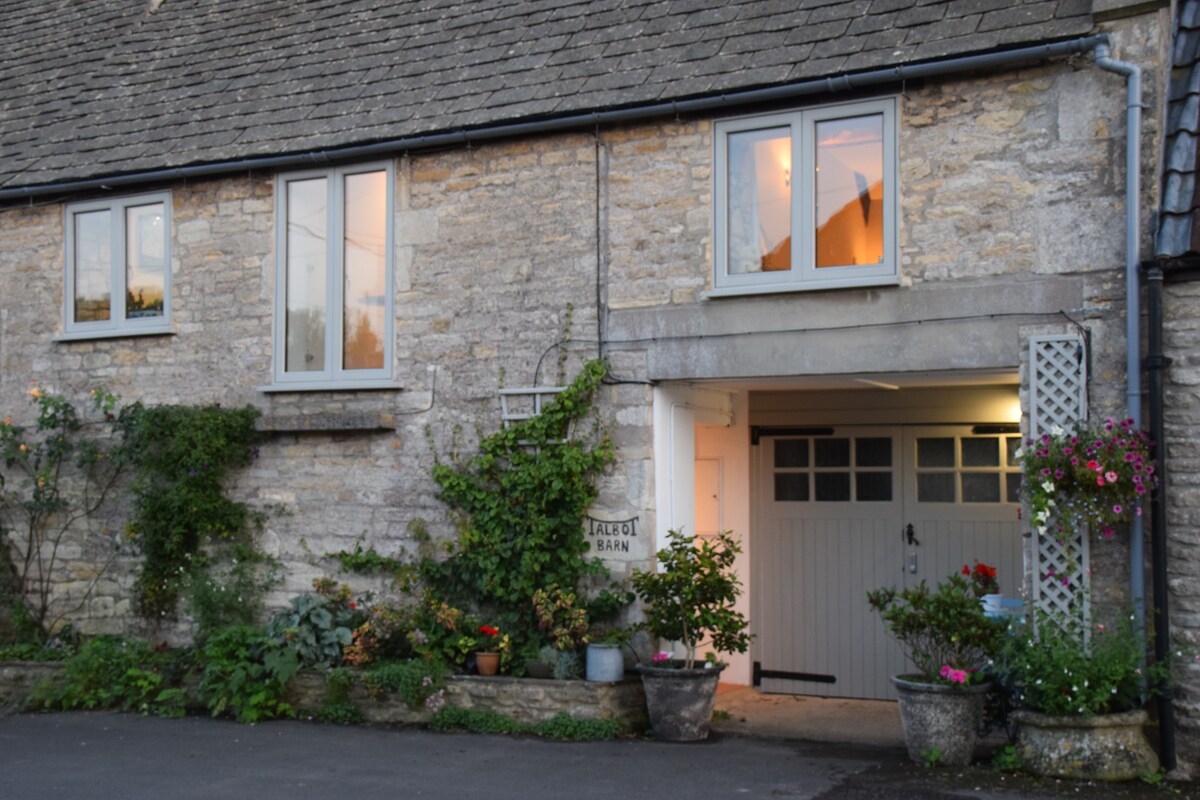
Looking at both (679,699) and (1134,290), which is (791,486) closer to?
(679,699)

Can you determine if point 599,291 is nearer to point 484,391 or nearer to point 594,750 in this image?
point 484,391

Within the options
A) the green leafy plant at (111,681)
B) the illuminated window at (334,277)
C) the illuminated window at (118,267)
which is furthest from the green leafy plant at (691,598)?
the illuminated window at (118,267)

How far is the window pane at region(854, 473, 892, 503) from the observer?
1145 centimetres

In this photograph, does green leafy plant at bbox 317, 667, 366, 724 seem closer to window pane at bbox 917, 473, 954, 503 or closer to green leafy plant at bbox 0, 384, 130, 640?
green leafy plant at bbox 0, 384, 130, 640

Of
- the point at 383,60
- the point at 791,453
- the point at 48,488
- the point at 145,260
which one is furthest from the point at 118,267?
the point at 791,453

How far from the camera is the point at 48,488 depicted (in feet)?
40.2

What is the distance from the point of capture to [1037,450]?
27.7 feet

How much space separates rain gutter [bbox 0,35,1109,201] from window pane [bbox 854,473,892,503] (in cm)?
346

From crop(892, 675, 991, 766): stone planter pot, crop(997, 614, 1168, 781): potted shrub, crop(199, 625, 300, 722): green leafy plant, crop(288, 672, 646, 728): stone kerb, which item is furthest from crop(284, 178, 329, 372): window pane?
crop(997, 614, 1168, 781): potted shrub

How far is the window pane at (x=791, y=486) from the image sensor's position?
38.7ft

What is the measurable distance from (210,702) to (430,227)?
13.4 feet

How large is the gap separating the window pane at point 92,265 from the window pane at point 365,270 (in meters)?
2.53

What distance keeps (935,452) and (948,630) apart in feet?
9.75

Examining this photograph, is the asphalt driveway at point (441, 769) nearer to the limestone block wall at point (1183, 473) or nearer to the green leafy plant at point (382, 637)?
the green leafy plant at point (382, 637)
